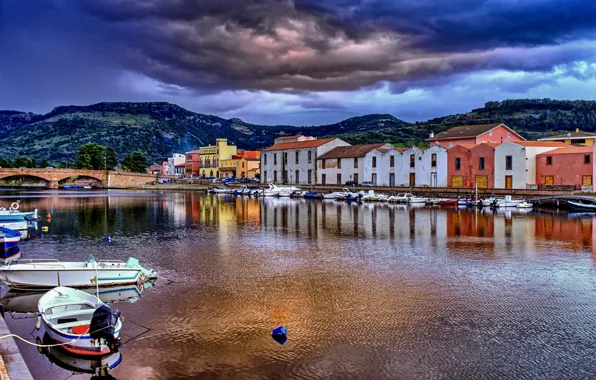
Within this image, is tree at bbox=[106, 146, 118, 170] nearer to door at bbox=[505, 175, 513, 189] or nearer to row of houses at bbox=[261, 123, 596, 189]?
row of houses at bbox=[261, 123, 596, 189]

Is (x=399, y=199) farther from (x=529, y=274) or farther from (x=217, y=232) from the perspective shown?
(x=529, y=274)

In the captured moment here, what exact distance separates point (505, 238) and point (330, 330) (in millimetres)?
21739

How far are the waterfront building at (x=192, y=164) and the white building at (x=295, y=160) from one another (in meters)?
43.5

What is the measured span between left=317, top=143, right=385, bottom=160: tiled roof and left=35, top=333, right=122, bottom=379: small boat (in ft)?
221

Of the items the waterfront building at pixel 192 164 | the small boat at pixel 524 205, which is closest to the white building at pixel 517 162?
the small boat at pixel 524 205

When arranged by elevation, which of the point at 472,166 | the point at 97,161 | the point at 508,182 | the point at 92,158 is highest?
the point at 92,158

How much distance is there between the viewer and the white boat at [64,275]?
60.6 ft

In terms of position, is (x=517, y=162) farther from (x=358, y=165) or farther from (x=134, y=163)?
(x=134, y=163)

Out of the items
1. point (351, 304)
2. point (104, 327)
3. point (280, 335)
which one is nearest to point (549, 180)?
point (351, 304)

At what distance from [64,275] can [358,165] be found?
6293cm

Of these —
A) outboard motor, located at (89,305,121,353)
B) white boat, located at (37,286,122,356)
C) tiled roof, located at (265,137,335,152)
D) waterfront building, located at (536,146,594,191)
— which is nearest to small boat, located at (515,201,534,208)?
waterfront building, located at (536,146,594,191)

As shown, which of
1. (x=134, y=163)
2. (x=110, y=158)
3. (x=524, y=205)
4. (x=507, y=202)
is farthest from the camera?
(x=134, y=163)

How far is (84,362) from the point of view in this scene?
12.4 m

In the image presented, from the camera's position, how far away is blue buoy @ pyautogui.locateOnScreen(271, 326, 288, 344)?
13.6 metres
